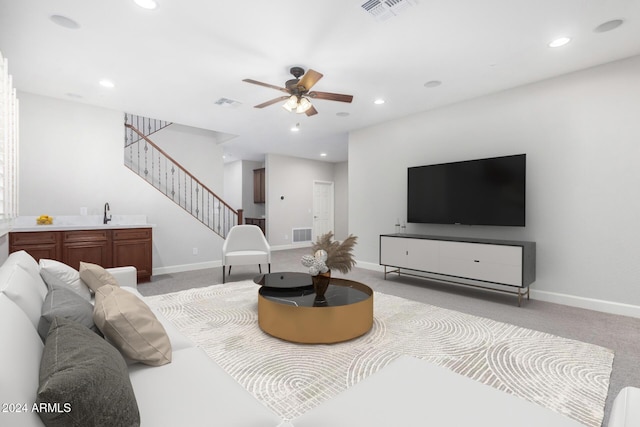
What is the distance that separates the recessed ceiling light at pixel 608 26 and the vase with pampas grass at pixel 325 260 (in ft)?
9.53

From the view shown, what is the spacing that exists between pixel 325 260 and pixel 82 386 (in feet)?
6.99

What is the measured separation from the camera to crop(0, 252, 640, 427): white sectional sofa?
976 millimetres

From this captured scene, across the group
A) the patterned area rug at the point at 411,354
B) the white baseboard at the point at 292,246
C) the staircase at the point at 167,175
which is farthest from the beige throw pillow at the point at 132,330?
the white baseboard at the point at 292,246

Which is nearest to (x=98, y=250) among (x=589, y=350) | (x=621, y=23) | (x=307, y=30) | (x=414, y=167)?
(x=307, y=30)

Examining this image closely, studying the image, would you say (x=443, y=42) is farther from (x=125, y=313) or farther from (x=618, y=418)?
(x=125, y=313)

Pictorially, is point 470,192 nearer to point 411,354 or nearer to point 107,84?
point 411,354

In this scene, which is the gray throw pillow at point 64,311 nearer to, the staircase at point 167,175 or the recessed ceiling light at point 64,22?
the recessed ceiling light at point 64,22

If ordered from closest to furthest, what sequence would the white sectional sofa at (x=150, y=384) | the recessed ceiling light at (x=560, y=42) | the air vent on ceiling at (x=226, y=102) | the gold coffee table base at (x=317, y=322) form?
the white sectional sofa at (x=150, y=384), the gold coffee table base at (x=317, y=322), the recessed ceiling light at (x=560, y=42), the air vent on ceiling at (x=226, y=102)

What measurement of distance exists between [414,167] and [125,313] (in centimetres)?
451

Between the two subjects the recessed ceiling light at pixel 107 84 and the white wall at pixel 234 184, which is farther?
the white wall at pixel 234 184

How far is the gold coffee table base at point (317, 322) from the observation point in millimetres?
2512

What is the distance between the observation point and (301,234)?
368 inches

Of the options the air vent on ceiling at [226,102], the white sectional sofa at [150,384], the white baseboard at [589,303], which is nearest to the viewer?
the white sectional sofa at [150,384]

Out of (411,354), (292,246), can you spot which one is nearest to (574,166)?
(411,354)
